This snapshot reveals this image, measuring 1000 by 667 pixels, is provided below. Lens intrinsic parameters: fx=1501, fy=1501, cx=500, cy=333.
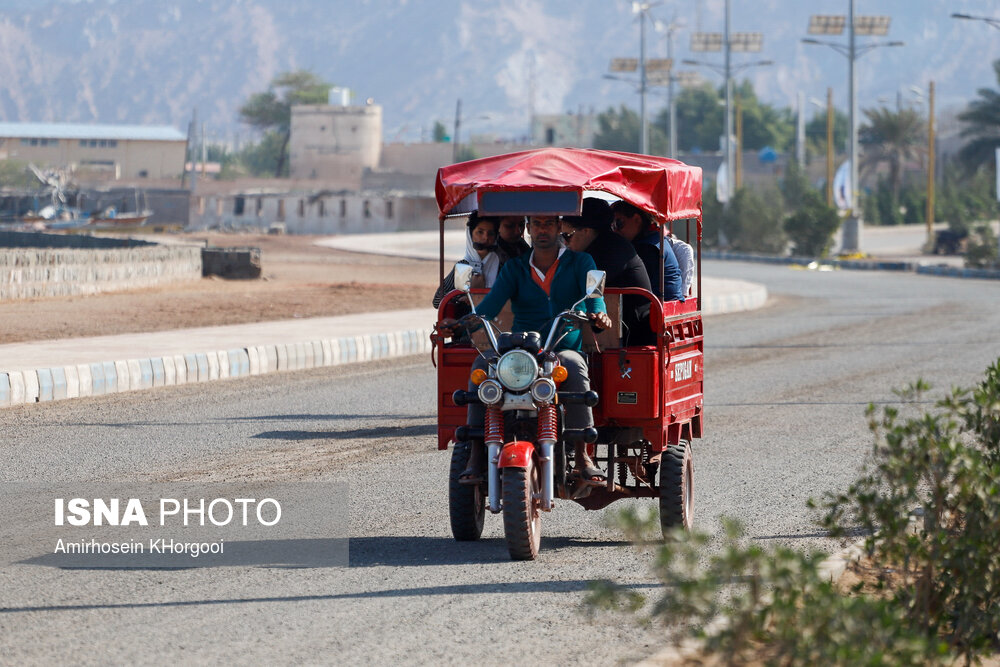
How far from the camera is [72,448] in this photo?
10594 millimetres

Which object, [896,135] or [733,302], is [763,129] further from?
[733,302]

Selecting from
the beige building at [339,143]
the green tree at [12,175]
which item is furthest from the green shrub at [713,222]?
the green tree at [12,175]

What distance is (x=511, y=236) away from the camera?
8.66 metres

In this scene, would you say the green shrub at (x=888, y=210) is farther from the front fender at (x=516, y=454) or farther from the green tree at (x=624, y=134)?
the front fender at (x=516, y=454)

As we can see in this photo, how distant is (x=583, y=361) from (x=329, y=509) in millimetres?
1989

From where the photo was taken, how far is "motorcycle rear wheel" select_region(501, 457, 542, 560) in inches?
267

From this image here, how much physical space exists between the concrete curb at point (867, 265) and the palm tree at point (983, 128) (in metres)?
22.0

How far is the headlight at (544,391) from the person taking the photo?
22.6 feet

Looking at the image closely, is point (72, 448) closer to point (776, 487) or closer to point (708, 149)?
point (776, 487)

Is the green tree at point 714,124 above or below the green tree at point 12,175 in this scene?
above

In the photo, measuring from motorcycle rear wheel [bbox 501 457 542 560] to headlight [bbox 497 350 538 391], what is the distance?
0.36m

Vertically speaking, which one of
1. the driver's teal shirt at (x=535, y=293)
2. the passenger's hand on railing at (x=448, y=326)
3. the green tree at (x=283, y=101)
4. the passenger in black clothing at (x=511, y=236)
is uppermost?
the green tree at (x=283, y=101)

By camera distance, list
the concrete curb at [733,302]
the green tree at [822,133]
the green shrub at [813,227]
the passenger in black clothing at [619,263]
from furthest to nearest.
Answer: the green tree at [822,133]
the green shrub at [813,227]
the concrete curb at [733,302]
the passenger in black clothing at [619,263]

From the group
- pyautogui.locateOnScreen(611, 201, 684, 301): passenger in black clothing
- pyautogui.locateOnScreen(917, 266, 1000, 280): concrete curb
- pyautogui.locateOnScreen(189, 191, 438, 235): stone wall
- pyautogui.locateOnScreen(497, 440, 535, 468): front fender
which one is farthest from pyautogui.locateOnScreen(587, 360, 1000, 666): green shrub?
pyautogui.locateOnScreen(189, 191, 438, 235): stone wall
